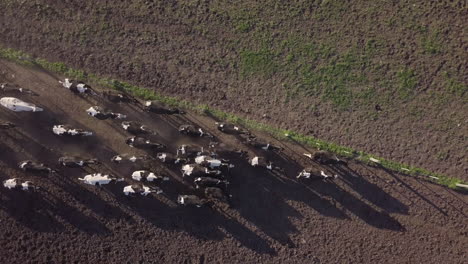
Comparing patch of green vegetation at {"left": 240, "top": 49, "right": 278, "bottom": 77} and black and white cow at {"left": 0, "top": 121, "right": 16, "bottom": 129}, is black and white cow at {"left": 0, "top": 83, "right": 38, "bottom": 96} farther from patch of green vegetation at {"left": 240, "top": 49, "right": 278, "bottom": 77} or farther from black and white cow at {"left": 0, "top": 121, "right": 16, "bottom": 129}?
patch of green vegetation at {"left": 240, "top": 49, "right": 278, "bottom": 77}

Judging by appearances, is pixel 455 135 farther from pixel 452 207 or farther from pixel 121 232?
pixel 121 232

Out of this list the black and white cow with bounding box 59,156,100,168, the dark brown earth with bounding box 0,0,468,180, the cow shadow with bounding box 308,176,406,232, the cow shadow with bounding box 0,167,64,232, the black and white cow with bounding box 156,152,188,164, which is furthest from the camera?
the dark brown earth with bounding box 0,0,468,180

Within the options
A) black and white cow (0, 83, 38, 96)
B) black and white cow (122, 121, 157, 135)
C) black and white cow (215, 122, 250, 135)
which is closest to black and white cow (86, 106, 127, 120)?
black and white cow (122, 121, 157, 135)

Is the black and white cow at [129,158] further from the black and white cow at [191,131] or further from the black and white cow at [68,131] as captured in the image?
the black and white cow at [191,131]

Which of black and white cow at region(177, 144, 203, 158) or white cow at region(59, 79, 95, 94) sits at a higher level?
white cow at region(59, 79, 95, 94)

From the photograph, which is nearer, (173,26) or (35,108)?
(35,108)

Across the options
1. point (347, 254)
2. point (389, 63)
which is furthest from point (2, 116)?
point (389, 63)
